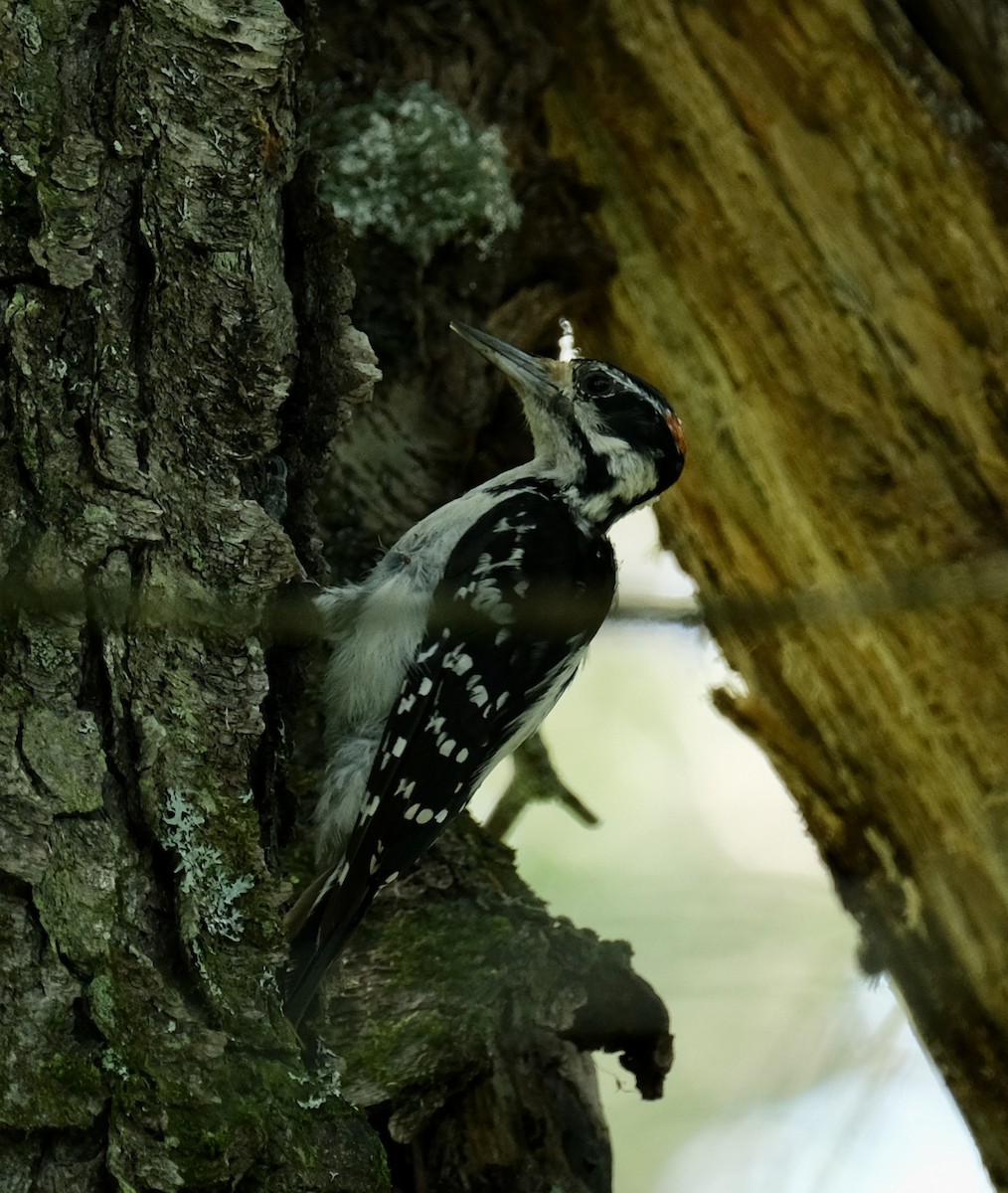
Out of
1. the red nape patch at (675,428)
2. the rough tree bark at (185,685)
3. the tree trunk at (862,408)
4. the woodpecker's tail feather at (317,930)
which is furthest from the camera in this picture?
the red nape patch at (675,428)

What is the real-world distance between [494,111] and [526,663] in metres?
1.37

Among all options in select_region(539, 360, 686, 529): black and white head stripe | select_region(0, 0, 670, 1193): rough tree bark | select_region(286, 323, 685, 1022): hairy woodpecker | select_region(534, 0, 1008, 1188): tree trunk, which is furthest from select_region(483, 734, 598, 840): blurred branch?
select_region(0, 0, 670, 1193): rough tree bark

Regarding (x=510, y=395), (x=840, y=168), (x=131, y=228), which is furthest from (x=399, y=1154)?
(x=840, y=168)

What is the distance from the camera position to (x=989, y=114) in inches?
115

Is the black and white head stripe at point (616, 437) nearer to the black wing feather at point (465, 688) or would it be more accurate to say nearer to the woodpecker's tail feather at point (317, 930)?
the black wing feather at point (465, 688)

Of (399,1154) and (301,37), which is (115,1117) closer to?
(399,1154)

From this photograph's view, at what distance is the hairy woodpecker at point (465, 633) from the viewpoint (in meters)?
2.62

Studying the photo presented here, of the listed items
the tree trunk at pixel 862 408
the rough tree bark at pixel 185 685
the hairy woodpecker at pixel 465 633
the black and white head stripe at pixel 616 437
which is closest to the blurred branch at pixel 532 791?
the hairy woodpecker at pixel 465 633

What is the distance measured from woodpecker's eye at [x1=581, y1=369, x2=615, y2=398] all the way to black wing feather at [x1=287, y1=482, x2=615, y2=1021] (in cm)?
27

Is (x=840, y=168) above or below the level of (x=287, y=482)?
above

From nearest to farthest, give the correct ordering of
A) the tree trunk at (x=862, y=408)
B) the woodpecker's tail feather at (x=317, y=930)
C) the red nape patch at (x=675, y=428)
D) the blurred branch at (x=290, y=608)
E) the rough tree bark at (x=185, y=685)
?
1. the blurred branch at (x=290, y=608)
2. the rough tree bark at (x=185, y=685)
3. the woodpecker's tail feather at (x=317, y=930)
4. the tree trunk at (x=862, y=408)
5. the red nape patch at (x=675, y=428)

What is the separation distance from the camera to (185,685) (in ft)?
6.25

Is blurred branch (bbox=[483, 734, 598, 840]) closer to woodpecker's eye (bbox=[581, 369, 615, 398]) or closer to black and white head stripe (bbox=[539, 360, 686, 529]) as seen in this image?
black and white head stripe (bbox=[539, 360, 686, 529])

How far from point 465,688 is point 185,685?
38.7 inches
